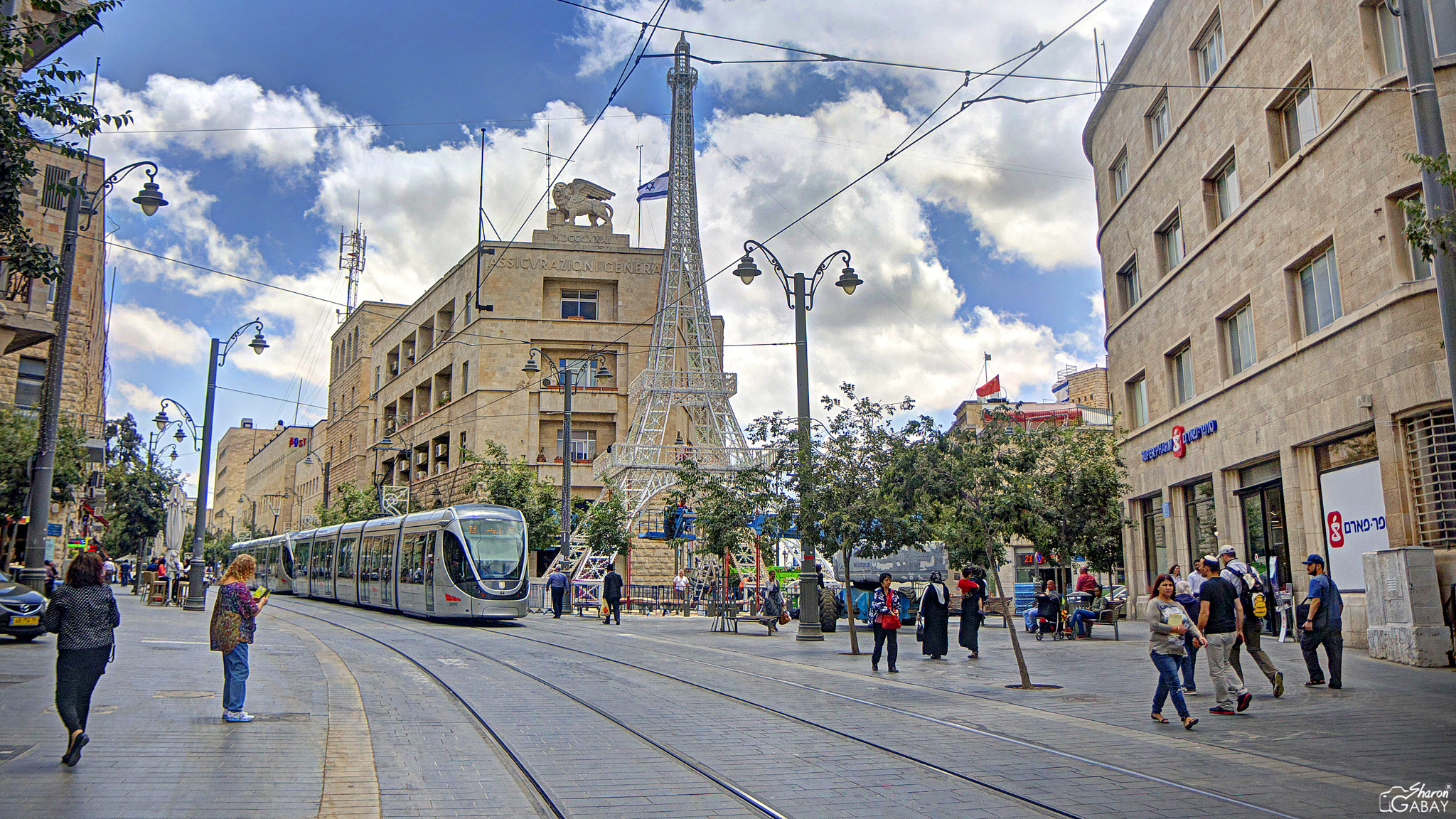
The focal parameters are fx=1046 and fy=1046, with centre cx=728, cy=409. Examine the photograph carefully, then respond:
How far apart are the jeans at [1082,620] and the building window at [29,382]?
1383 inches

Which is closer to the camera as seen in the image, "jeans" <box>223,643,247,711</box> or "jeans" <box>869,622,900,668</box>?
"jeans" <box>223,643,247,711</box>

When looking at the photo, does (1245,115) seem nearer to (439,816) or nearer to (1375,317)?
(1375,317)

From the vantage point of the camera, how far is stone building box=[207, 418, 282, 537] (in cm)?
15275

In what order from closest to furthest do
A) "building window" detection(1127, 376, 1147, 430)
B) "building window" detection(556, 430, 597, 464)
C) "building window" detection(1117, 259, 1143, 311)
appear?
"building window" detection(1127, 376, 1147, 430) → "building window" detection(1117, 259, 1143, 311) → "building window" detection(556, 430, 597, 464)

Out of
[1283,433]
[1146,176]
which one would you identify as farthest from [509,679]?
[1146,176]

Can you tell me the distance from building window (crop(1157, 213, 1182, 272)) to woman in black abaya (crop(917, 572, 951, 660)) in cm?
1407

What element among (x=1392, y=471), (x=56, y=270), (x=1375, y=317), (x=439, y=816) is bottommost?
(x=439, y=816)

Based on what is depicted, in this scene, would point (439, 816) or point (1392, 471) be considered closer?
point (439, 816)

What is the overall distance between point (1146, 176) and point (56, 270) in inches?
1055

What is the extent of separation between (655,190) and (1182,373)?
28516 mm

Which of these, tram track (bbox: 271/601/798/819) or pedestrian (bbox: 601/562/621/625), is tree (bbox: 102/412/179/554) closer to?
pedestrian (bbox: 601/562/621/625)

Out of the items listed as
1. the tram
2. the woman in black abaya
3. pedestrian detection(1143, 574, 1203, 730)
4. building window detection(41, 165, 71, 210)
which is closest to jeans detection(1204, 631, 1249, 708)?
pedestrian detection(1143, 574, 1203, 730)

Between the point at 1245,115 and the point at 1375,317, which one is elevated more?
the point at 1245,115

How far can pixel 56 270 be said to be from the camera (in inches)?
400
